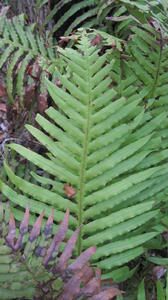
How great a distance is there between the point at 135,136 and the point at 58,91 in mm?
319

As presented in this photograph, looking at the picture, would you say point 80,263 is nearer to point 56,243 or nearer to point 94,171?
point 56,243

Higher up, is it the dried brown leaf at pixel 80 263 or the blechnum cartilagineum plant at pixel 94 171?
the blechnum cartilagineum plant at pixel 94 171

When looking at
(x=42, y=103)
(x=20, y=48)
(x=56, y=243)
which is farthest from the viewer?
(x=20, y=48)

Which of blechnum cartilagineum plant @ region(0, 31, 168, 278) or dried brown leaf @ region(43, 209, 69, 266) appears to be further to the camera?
blechnum cartilagineum plant @ region(0, 31, 168, 278)

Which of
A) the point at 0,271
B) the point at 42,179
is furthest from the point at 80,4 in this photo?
the point at 0,271

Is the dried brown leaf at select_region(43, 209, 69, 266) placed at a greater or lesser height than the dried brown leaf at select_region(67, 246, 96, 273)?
greater

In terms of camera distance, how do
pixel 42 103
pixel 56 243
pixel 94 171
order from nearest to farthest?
pixel 56 243, pixel 94 171, pixel 42 103

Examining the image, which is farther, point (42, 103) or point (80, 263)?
point (42, 103)

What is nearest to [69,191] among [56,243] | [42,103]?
[56,243]

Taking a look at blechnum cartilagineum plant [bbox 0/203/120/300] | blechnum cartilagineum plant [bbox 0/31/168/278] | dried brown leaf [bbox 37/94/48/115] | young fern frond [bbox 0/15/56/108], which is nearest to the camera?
blechnum cartilagineum plant [bbox 0/203/120/300]

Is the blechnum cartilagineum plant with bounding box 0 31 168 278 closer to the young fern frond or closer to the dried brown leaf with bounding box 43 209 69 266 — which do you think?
the dried brown leaf with bounding box 43 209 69 266

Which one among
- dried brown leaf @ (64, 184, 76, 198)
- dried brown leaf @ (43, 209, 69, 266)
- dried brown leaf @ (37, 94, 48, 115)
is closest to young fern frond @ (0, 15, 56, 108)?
dried brown leaf @ (37, 94, 48, 115)

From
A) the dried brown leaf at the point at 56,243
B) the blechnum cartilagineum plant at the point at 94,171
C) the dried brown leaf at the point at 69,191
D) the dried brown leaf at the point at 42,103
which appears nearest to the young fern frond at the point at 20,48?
the dried brown leaf at the point at 42,103

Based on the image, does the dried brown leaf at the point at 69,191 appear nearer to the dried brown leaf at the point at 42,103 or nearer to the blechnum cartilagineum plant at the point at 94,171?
the blechnum cartilagineum plant at the point at 94,171
